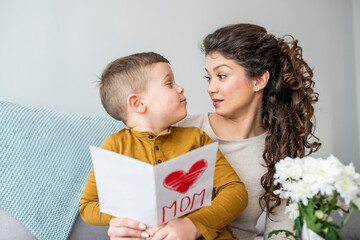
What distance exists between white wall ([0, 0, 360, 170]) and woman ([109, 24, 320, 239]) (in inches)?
24.4

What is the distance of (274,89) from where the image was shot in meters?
1.51

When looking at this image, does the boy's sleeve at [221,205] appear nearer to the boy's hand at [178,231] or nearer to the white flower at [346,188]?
the boy's hand at [178,231]

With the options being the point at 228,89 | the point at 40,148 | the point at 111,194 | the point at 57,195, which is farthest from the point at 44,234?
the point at 228,89

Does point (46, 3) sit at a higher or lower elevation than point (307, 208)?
higher

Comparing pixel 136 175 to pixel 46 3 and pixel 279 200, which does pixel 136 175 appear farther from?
pixel 46 3

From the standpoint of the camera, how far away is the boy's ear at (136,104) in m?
1.23

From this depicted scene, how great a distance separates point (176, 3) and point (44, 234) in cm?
145

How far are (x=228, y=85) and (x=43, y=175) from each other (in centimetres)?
76

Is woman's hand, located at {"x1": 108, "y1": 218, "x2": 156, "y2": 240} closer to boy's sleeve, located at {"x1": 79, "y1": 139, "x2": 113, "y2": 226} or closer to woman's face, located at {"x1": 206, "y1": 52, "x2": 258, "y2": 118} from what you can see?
boy's sleeve, located at {"x1": 79, "y1": 139, "x2": 113, "y2": 226}

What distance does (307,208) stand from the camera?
832 mm

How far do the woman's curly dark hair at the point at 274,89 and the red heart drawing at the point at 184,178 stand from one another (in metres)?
0.52

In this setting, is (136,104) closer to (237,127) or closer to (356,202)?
(237,127)

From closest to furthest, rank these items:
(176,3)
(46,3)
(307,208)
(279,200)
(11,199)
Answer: (307,208) → (11,199) → (279,200) → (46,3) → (176,3)

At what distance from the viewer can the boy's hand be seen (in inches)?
38.5
